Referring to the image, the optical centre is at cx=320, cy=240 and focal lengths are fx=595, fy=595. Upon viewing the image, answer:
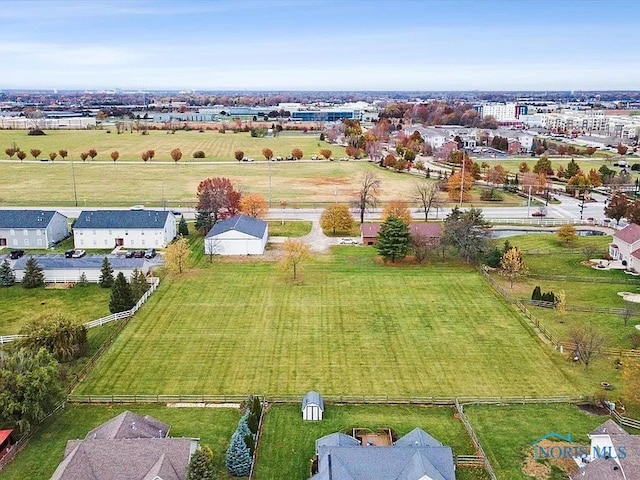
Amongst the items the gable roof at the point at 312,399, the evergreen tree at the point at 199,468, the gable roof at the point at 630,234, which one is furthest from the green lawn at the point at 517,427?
the gable roof at the point at 630,234

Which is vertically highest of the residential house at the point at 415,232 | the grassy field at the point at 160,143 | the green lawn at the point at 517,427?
the grassy field at the point at 160,143

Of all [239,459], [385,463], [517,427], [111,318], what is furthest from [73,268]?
[517,427]

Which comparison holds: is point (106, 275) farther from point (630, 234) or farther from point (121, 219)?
point (630, 234)

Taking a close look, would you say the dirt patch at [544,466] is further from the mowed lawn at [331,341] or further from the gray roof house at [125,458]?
the gray roof house at [125,458]

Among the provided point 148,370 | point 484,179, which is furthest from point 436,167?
point 148,370

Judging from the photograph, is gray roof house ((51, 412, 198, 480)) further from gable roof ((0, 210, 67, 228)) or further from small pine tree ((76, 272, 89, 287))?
gable roof ((0, 210, 67, 228))

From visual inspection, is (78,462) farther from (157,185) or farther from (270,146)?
(270,146)
